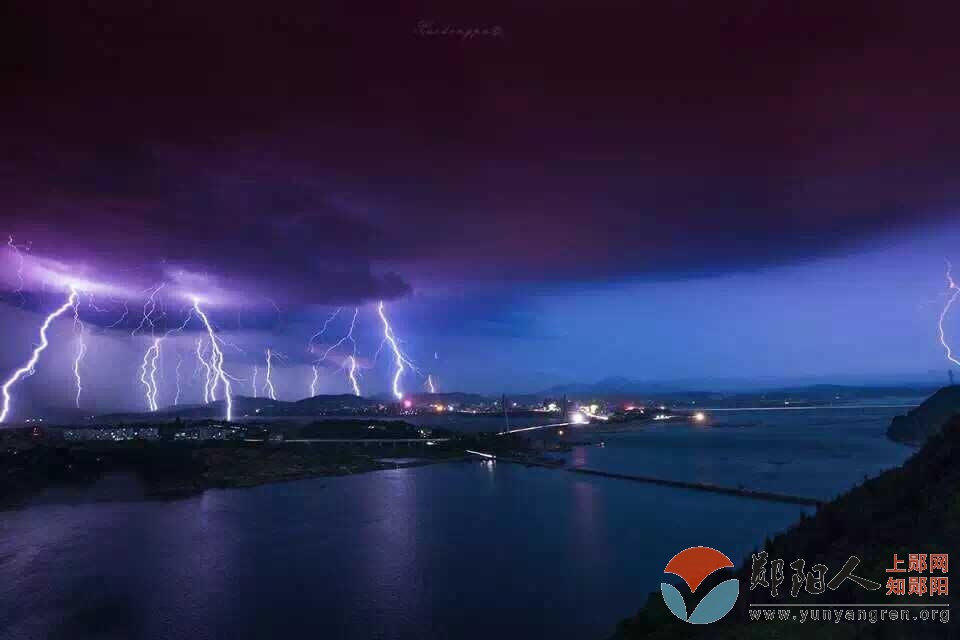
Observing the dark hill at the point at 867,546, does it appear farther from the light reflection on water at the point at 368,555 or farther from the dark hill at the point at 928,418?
the dark hill at the point at 928,418

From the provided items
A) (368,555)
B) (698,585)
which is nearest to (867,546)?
(698,585)

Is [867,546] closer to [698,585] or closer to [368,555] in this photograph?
[698,585]

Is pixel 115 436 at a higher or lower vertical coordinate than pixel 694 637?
lower

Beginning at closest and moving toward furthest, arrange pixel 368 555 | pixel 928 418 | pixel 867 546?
pixel 867 546, pixel 368 555, pixel 928 418

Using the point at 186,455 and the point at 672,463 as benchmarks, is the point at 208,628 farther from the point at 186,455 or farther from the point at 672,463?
the point at 672,463

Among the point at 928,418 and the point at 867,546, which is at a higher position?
the point at 867,546

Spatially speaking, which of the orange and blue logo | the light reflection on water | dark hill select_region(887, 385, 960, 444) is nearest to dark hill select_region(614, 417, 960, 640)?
the orange and blue logo

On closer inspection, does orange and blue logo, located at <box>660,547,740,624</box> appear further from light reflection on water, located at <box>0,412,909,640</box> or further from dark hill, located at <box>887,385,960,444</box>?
dark hill, located at <box>887,385,960,444</box>

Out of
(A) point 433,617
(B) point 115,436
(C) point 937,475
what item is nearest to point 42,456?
(B) point 115,436
